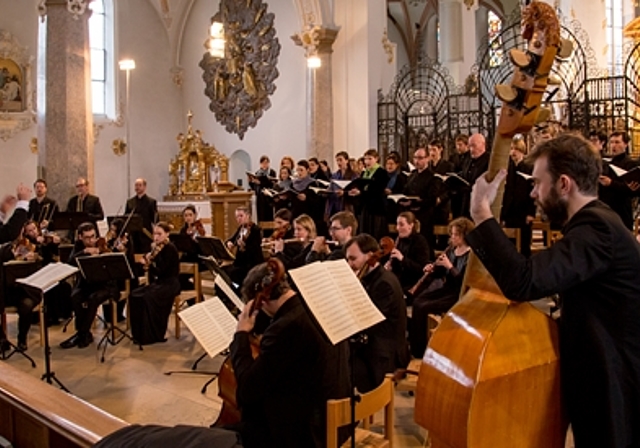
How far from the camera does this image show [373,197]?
325 inches

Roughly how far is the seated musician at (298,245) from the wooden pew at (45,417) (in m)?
4.04

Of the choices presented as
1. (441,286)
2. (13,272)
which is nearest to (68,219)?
(13,272)

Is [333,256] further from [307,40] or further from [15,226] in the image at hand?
[307,40]

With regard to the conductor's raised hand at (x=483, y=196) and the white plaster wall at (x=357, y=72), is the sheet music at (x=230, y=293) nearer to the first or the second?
the conductor's raised hand at (x=483, y=196)

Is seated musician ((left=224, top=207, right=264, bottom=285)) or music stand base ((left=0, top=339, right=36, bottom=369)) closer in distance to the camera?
music stand base ((left=0, top=339, right=36, bottom=369))

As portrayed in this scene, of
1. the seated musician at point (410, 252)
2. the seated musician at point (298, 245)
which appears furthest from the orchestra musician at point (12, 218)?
the seated musician at point (410, 252)

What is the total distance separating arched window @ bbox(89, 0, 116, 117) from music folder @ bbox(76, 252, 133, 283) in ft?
36.7

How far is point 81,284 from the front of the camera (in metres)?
6.87

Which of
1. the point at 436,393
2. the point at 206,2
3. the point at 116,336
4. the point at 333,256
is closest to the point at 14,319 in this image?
the point at 116,336

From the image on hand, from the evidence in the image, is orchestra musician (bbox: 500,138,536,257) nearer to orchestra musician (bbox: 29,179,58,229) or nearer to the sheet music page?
the sheet music page

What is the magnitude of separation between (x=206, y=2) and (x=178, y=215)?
6357 mm

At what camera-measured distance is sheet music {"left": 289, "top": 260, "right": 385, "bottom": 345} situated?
250cm

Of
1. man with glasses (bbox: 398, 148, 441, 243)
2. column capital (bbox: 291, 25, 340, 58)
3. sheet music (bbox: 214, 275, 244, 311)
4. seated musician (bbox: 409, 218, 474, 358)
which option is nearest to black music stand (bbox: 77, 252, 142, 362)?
sheet music (bbox: 214, 275, 244, 311)

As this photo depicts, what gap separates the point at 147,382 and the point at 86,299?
5.64 ft
